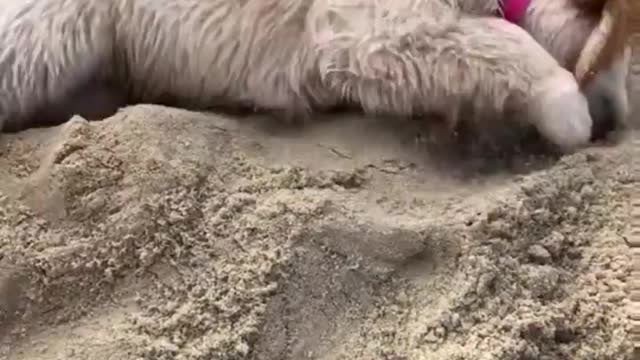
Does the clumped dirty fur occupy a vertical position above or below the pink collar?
below

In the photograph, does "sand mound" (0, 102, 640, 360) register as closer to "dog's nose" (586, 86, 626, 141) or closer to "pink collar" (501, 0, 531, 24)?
"dog's nose" (586, 86, 626, 141)

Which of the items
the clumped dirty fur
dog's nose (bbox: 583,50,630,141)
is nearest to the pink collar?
the clumped dirty fur

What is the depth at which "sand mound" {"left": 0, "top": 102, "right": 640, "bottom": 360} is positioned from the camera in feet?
4.31

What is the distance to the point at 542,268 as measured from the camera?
1.37 metres

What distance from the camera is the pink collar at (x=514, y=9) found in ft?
5.42

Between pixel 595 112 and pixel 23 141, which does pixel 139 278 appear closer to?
pixel 23 141

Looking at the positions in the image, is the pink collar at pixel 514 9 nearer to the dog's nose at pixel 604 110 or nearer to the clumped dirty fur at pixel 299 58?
the clumped dirty fur at pixel 299 58

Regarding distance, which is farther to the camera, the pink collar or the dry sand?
the pink collar

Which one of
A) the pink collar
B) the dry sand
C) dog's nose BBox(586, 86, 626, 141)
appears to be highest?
the pink collar

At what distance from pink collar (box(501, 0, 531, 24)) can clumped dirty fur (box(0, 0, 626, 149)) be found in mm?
17

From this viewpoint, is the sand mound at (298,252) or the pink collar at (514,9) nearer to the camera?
the sand mound at (298,252)

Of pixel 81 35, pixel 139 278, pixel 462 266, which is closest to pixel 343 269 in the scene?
pixel 462 266

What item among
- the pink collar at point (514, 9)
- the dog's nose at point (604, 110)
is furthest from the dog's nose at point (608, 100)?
the pink collar at point (514, 9)

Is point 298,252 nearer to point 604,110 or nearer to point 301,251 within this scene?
point 301,251
